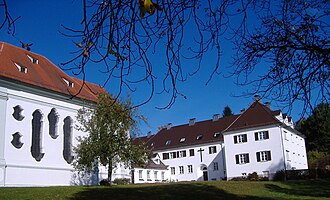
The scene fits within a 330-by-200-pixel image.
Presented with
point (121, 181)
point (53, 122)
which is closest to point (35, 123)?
point (53, 122)

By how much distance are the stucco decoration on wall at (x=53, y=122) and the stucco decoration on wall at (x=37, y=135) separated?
108 centimetres

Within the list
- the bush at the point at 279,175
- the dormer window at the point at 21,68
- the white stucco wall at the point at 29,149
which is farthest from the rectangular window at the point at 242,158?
the dormer window at the point at 21,68

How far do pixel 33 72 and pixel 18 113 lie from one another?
449 cm

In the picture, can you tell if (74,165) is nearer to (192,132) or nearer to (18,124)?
(18,124)

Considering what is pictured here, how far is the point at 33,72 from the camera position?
31.5m

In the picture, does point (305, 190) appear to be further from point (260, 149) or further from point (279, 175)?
point (260, 149)

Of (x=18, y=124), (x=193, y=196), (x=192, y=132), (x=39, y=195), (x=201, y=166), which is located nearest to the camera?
(x=39, y=195)

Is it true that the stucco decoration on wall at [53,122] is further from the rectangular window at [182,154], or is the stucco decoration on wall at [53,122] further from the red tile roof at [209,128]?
the rectangular window at [182,154]

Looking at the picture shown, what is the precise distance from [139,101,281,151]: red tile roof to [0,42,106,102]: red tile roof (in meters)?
21.5

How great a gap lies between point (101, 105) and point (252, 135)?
24653 millimetres

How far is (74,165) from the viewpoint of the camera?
31.8m

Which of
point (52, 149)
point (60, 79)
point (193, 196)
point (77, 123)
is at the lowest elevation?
point (193, 196)

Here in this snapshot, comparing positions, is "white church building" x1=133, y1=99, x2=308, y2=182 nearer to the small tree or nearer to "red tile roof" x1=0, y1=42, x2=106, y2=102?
the small tree

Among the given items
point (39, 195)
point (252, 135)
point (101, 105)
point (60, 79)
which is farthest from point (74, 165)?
point (252, 135)
